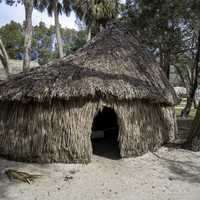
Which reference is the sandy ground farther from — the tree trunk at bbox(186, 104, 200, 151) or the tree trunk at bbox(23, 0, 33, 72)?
the tree trunk at bbox(23, 0, 33, 72)

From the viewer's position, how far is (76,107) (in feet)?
25.3

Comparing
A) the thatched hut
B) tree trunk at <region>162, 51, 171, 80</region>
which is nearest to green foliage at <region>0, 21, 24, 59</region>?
tree trunk at <region>162, 51, 171, 80</region>

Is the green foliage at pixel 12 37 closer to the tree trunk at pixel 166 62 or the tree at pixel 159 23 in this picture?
the tree at pixel 159 23

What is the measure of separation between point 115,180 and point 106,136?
5060 millimetres

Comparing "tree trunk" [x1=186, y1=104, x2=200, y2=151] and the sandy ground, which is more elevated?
"tree trunk" [x1=186, y1=104, x2=200, y2=151]

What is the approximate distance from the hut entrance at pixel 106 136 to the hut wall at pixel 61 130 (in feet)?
3.51

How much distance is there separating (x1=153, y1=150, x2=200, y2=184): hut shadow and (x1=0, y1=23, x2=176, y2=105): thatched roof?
1907 mm

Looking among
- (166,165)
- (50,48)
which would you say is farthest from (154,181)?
(50,48)

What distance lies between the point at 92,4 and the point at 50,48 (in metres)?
20.6

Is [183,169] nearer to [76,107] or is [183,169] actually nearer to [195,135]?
[195,135]

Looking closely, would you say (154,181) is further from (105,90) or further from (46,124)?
(46,124)

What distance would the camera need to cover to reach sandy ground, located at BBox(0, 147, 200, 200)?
5.83 metres

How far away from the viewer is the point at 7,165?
7699 millimetres

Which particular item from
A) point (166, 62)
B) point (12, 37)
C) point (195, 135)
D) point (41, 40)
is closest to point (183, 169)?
point (195, 135)
